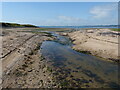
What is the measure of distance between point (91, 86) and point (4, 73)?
34.8 ft

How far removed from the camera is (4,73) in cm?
1319

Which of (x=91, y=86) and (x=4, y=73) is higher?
(x=4, y=73)

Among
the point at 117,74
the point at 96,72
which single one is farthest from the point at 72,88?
the point at 117,74

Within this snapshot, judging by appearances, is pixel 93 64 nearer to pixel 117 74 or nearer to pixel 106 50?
pixel 117 74

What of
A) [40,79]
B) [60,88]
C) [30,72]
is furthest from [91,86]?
[30,72]

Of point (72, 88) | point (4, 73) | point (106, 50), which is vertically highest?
point (106, 50)

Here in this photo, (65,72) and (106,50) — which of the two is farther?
(106,50)

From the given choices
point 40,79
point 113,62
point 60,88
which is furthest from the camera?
point 113,62

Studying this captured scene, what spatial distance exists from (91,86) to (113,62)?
891 cm

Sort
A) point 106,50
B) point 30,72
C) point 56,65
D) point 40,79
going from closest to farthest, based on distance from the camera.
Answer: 1. point 40,79
2. point 30,72
3. point 56,65
4. point 106,50

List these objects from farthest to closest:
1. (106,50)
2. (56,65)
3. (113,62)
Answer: (106,50), (113,62), (56,65)

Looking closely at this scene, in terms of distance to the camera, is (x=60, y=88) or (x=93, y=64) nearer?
(x=60, y=88)

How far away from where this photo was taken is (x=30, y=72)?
46.1 ft

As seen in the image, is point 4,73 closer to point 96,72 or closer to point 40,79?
point 40,79
